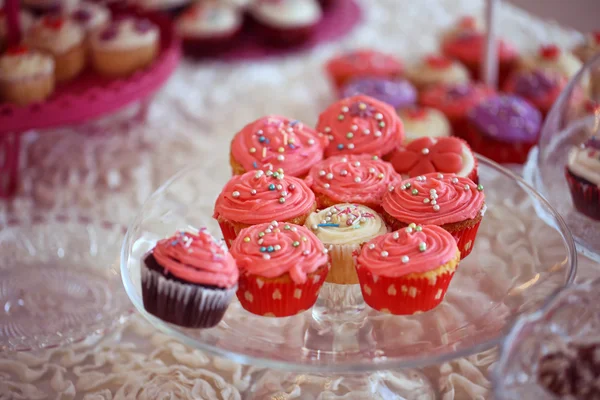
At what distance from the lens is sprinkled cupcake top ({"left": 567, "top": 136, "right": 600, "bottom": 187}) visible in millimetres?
1310

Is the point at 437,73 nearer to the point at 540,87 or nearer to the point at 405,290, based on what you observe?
the point at 540,87

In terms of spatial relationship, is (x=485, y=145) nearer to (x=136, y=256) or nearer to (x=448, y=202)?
(x=448, y=202)

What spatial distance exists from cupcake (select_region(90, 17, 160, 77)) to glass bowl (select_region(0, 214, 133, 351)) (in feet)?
1.90

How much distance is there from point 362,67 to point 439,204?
1183mm

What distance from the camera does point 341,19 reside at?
264 centimetres

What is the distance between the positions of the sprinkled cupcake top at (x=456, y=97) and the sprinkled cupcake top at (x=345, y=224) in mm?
954

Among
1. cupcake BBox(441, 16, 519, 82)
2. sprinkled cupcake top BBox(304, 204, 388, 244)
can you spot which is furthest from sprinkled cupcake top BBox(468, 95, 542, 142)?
sprinkled cupcake top BBox(304, 204, 388, 244)

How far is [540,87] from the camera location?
204 cm

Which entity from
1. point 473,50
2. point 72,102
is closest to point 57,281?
point 72,102

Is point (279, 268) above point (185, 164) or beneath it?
above

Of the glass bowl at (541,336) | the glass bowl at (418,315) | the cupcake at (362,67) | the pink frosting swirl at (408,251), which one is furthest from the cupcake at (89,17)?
→ the glass bowl at (541,336)

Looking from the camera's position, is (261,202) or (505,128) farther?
(505,128)

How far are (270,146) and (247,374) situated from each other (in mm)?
428

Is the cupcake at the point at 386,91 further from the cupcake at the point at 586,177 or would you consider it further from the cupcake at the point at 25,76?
the cupcake at the point at 25,76
